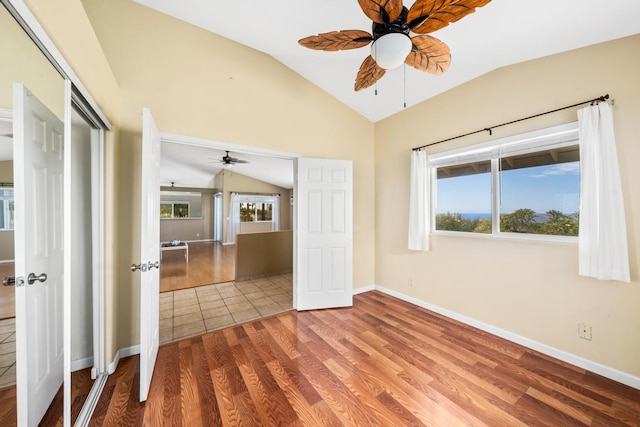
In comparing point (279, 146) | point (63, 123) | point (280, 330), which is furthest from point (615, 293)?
point (63, 123)

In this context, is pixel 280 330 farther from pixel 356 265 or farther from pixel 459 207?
pixel 459 207

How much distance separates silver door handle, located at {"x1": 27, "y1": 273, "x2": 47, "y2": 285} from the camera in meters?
1.08

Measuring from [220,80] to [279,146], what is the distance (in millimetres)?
934

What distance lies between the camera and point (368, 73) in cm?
179

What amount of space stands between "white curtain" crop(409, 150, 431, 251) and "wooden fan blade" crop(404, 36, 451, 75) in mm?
1454

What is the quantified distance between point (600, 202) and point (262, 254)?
4532 mm

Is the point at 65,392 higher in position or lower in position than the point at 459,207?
lower

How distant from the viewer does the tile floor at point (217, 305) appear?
8.80 feet

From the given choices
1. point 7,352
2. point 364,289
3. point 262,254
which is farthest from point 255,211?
point 7,352

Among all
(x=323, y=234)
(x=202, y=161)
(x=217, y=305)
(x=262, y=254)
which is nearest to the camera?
(x=323, y=234)

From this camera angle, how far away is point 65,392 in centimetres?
123

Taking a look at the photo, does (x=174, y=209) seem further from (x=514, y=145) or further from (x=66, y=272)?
(x=514, y=145)

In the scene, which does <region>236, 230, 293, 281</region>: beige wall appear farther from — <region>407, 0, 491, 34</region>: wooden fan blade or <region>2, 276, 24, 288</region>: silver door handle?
<region>407, 0, 491, 34</region>: wooden fan blade

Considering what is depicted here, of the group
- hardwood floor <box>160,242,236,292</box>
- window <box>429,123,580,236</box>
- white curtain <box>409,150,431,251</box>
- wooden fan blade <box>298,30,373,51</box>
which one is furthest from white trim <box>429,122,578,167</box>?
hardwood floor <box>160,242,236,292</box>
